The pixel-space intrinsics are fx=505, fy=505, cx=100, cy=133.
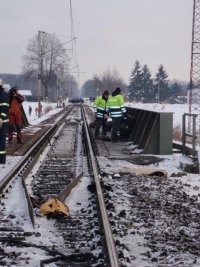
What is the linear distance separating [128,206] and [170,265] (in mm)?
2690

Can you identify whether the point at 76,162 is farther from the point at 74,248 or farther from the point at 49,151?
the point at 74,248

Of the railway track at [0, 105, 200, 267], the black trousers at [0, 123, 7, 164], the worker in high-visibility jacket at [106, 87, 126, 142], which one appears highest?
the worker in high-visibility jacket at [106, 87, 126, 142]

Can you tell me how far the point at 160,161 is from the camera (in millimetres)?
13125

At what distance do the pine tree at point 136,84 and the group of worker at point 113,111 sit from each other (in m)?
127

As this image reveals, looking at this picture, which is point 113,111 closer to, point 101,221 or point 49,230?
point 101,221

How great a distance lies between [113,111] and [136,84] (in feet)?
436

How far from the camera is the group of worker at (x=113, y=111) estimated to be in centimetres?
1816

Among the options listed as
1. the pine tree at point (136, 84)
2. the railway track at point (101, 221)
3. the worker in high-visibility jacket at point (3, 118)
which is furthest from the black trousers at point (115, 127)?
the pine tree at point (136, 84)

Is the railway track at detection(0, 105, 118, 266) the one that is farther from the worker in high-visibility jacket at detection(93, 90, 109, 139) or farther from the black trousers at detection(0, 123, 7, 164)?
the worker in high-visibility jacket at detection(93, 90, 109, 139)

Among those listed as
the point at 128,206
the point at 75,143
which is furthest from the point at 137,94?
the point at 128,206

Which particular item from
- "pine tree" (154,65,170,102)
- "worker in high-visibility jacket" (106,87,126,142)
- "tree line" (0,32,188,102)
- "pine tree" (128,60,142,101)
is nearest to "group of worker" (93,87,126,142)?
"worker in high-visibility jacket" (106,87,126,142)

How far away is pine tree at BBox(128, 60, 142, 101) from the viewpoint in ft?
487

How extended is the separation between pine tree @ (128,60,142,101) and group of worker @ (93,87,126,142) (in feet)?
416

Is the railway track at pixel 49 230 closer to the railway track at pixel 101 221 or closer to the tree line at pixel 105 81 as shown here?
the railway track at pixel 101 221
